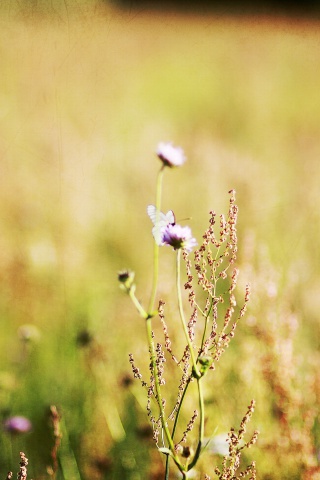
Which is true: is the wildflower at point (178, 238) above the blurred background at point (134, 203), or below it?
below

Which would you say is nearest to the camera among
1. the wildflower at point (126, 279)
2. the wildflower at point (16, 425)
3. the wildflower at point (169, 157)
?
the wildflower at point (126, 279)

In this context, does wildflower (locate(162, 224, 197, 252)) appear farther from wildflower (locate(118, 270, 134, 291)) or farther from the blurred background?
the blurred background

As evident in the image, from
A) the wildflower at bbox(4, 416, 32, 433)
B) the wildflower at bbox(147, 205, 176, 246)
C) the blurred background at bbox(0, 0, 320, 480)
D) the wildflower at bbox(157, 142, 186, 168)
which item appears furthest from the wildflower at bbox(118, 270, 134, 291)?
the wildflower at bbox(4, 416, 32, 433)

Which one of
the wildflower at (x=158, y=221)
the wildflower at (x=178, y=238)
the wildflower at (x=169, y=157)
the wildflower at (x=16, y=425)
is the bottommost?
the wildflower at (x=16, y=425)

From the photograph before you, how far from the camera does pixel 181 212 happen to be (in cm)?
223

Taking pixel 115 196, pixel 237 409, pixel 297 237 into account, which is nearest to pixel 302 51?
pixel 297 237

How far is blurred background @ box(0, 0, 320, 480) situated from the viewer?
1.40 m

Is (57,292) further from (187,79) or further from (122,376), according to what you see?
(187,79)

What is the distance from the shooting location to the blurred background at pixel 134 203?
140 cm

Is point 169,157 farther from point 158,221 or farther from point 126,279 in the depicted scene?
point 126,279

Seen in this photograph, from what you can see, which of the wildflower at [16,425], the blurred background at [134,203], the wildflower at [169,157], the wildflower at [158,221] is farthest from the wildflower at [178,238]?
the wildflower at [16,425]

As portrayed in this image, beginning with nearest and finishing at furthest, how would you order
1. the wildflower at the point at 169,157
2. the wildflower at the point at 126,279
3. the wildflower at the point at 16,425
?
the wildflower at the point at 126,279, the wildflower at the point at 169,157, the wildflower at the point at 16,425

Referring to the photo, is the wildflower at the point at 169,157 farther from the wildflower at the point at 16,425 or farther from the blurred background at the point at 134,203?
the wildflower at the point at 16,425

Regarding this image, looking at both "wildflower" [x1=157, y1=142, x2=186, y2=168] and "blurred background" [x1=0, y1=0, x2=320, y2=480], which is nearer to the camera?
"wildflower" [x1=157, y1=142, x2=186, y2=168]
